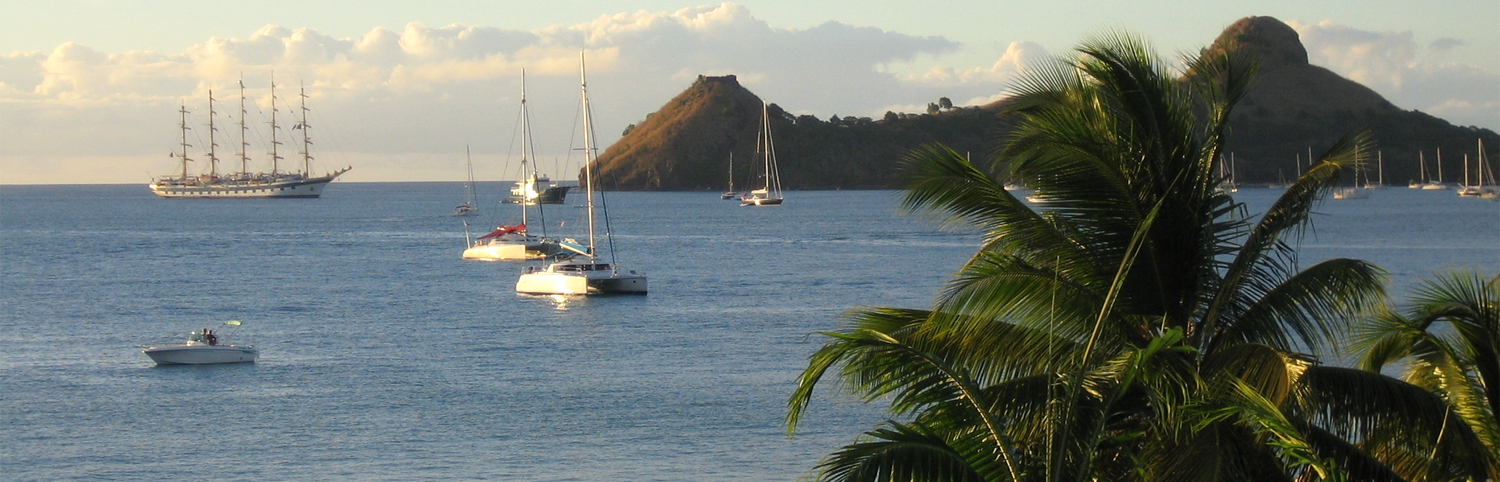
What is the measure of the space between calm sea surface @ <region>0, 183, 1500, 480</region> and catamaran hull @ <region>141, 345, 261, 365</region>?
1.14ft

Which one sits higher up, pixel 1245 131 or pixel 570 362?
pixel 1245 131

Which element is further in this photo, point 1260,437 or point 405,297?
point 405,297

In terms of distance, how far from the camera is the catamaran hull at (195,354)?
115 feet

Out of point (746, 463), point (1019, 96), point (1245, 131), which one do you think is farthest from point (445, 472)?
point (1245, 131)

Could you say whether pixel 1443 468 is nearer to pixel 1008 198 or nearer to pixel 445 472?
pixel 1008 198

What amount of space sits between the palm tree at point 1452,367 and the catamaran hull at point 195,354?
30429mm

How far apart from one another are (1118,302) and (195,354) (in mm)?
30305

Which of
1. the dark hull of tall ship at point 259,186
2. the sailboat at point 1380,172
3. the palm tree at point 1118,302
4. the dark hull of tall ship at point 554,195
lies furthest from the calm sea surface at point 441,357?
the dark hull of tall ship at point 259,186

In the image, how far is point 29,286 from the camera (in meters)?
63.2

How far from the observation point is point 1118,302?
345 inches

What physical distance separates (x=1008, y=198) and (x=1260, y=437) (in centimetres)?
191

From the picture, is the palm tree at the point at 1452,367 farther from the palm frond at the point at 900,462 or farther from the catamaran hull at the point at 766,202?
the catamaran hull at the point at 766,202

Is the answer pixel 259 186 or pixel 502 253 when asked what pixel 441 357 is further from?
pixel 259 186

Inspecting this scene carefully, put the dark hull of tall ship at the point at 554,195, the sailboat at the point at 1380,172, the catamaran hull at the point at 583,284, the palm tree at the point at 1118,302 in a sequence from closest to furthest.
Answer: the palm tree at the point at 1118,302
the catamaran hull at the point at 583,284
the sailboat at the point at 1380,172
the dark hull of tall ship at the point at 554,195
